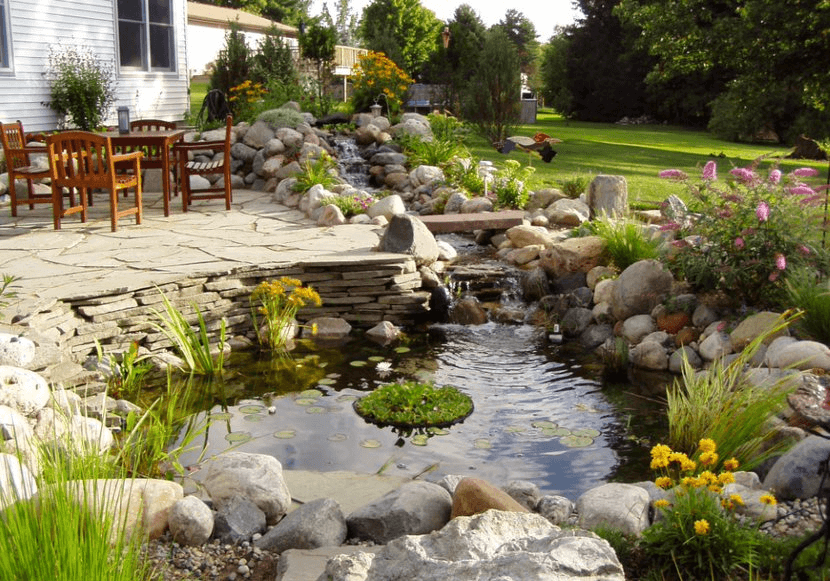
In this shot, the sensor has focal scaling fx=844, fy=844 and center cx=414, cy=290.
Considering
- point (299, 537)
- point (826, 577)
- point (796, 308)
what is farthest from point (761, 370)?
point (299, 537)

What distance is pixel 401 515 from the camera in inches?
119

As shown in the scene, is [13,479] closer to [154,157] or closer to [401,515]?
[401,515]

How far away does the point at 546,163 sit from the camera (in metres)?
12.8

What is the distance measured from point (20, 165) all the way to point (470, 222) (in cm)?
475

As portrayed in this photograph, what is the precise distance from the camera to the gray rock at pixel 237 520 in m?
3.01

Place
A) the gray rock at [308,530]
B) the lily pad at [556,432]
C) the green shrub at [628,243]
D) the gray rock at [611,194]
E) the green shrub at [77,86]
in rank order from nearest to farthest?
the gray rock at [308,530]
the lily pad at [556,432]
the green shrub at [628,243]
the gray rock at [611,194]
the green shrub at [77,86]

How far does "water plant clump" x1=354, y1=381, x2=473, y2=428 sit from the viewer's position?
461 cm

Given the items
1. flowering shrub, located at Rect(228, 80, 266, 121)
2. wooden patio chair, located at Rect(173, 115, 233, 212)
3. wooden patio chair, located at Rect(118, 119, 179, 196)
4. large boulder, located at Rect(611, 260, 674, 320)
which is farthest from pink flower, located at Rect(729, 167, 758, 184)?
flowering shrub, located at Rect(228, 80, 266, 121)

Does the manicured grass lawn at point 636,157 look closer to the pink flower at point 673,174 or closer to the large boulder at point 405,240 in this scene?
the pink flower at point 673,174

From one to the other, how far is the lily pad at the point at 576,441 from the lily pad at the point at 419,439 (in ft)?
2.33

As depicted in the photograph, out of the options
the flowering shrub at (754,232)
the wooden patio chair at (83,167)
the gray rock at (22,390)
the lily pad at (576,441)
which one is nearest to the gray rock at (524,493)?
the lily pad at (576,441)

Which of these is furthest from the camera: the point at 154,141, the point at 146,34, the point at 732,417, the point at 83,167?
the point at 146,34

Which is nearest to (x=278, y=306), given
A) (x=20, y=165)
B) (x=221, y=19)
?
(x=20, y=165)

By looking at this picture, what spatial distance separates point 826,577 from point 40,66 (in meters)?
11.7
